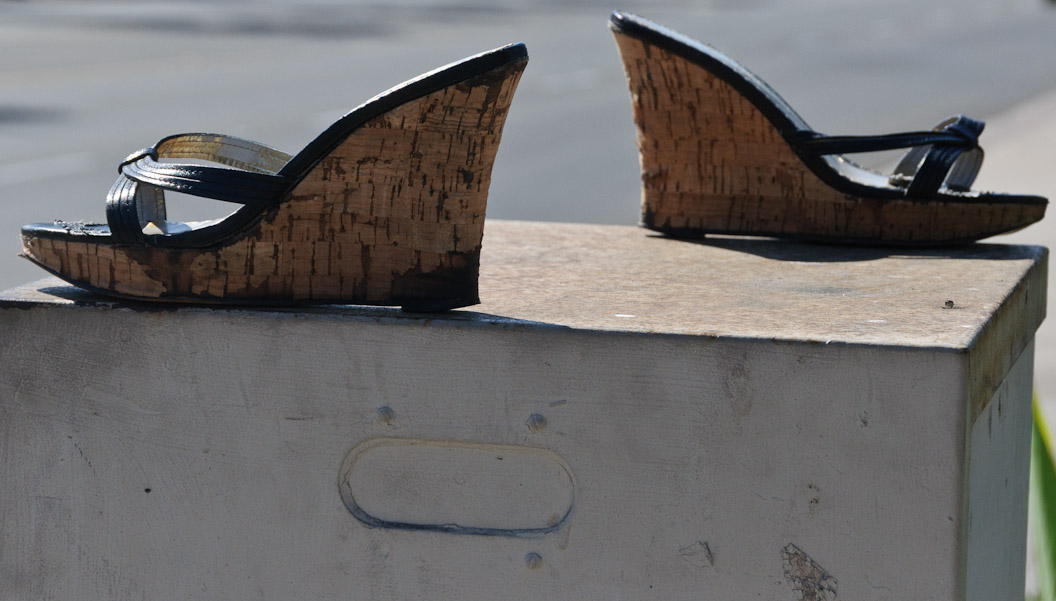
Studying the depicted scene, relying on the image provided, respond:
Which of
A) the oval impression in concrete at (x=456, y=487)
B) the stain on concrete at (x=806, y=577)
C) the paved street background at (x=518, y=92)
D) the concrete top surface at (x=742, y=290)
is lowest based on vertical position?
the stain on concrete at (x=806, y=577)

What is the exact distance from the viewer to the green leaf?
6.84 ft

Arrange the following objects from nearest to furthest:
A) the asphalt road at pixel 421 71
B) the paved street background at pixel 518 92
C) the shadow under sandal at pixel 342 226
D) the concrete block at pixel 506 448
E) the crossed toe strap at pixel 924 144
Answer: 1. the concrete block at pixel 506 448
2. the shadow under sandal at pixel 342 226
3. the crossed toe strap at pixel 924 144
4. the paved street background at pixel 518 92
5. the asphalt road at pixel 421 71

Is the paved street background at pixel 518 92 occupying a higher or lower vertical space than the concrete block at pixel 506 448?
higher

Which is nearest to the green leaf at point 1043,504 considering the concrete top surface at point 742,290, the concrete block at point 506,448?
the concrete top surface at point 742,290

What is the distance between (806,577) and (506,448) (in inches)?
13.4

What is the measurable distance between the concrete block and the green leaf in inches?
21.7

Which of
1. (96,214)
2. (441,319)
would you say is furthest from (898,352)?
(96,214)

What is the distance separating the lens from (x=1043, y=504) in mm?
2121

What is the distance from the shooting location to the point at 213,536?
4.89 feet

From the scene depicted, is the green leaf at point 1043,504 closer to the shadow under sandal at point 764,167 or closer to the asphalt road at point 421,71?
the shadow under sandal at point 764,167

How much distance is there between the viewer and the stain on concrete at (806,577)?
136cm

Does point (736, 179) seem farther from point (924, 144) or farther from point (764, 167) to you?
point (924, 144)

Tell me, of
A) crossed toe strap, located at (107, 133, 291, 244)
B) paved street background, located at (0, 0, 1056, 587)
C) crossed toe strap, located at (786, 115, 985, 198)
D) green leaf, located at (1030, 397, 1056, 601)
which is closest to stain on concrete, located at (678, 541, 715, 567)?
crossed toe strap, located at (107, 133, 291, 244)

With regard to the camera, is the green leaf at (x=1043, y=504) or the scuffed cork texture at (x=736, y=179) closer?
the scuffed cork texture at (x=736, y=179)
